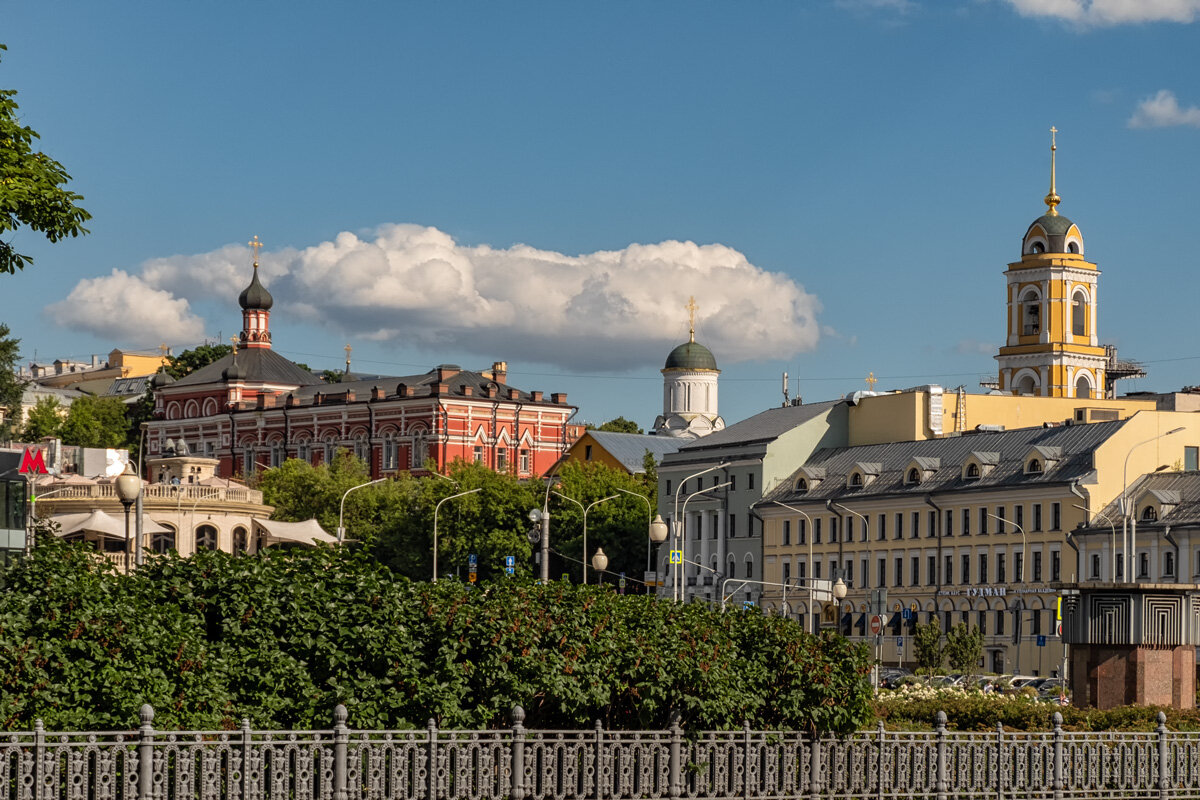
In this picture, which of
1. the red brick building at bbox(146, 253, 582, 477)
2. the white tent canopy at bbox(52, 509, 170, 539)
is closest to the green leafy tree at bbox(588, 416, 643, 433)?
the red brick building at bbox(146, 253, 582, 477)

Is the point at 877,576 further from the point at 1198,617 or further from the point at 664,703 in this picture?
the point at 664,703

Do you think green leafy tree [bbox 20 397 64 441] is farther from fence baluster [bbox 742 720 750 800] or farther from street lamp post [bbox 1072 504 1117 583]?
fence baluster [bbox 742 720 750 800]

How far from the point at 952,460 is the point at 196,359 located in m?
92.5

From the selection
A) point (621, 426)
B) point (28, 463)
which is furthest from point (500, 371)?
point (28, 463)

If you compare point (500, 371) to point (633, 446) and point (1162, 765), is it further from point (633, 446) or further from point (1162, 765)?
point (1162, 765)

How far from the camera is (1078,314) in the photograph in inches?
5807

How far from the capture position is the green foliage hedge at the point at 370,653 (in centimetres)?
1812

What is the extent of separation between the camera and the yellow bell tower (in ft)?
476

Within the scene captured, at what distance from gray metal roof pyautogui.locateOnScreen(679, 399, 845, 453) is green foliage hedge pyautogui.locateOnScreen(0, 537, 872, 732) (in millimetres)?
87002

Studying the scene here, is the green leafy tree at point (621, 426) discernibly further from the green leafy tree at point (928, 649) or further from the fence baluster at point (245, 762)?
the fence baluster at point (245, 762)

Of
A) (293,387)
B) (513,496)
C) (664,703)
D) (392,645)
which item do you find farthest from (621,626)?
(293,387)

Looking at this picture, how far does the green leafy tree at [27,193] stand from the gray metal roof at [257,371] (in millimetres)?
139774

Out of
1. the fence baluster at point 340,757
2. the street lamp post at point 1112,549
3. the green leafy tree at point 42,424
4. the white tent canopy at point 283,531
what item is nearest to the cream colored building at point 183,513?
the white tent canopy at point 283,531

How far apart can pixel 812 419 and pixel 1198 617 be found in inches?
3158
